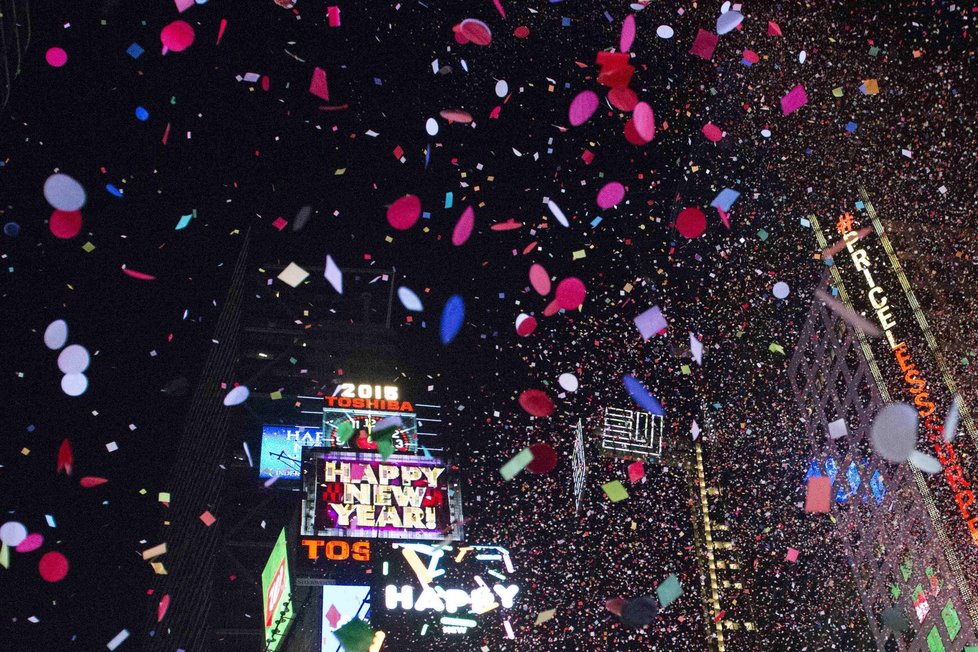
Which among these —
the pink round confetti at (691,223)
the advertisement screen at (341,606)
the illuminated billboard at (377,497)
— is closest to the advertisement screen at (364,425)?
the illuminated billboard at (377,497)

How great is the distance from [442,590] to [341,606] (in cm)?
273

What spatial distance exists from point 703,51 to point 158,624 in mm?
17978

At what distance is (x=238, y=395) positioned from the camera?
17094mm

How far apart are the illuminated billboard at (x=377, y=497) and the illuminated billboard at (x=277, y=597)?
272 centimetres

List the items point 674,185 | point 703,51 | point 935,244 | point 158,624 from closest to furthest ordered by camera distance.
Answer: point 703,51 < point 935,244 < point 674,185 < point 158,624

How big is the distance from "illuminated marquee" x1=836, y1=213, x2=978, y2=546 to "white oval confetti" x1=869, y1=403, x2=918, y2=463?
0.27 metres

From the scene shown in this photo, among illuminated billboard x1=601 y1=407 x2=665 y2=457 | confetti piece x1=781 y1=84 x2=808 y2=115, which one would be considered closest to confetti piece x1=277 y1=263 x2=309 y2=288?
illuminated billboard x1=601 y1=407 x2=665 y2=457

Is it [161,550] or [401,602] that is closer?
[401,602]

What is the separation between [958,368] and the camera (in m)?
8.52

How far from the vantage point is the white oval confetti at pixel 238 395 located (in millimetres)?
16953

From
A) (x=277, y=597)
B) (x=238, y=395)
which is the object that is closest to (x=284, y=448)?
(x=238, y=395)

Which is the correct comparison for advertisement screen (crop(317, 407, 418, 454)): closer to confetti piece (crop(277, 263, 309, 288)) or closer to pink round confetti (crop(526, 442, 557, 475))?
pink round confetti (crop(526, 442, 557, 475))

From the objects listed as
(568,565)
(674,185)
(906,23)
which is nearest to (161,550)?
(568,565)

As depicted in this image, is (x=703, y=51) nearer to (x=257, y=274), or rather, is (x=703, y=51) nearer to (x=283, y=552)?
(x=283, y=552)
